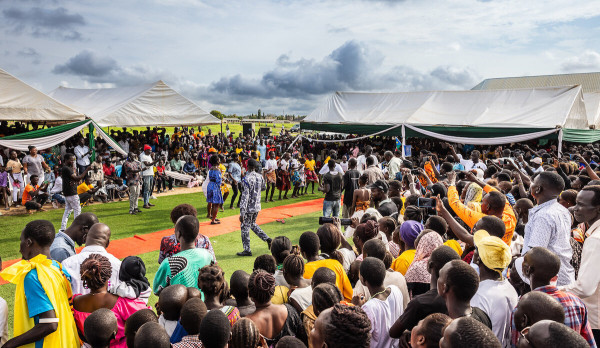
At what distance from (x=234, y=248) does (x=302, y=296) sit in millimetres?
5469

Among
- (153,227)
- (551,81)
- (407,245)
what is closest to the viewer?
(407,245)

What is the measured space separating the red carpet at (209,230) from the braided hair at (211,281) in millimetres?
5403

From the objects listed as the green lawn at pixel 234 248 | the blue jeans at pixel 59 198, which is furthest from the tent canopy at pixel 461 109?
the blue jeans at pixel 59 198

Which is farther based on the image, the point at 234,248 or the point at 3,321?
the point at 234,248

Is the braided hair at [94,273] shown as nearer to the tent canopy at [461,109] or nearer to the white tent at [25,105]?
the white tent at [25,105]

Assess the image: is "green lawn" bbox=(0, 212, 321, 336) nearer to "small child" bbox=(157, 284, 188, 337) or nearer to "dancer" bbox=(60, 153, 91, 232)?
"dancer" bbox=(60, 153, 91, 232)

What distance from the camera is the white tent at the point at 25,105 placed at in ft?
41.9

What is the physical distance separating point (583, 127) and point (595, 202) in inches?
707

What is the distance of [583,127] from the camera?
1828cm

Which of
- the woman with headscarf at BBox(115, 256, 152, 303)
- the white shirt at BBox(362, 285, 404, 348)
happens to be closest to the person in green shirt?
the woman with headscarf at BBox(115, 256, 152, 303)

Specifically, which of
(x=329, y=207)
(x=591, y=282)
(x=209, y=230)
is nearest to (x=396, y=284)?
(x=591, y=282)

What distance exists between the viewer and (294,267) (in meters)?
3.50

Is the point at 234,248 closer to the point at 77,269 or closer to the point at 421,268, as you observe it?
the point at 77,269

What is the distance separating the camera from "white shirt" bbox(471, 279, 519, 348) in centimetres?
286
